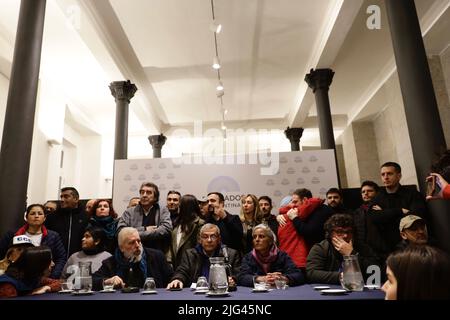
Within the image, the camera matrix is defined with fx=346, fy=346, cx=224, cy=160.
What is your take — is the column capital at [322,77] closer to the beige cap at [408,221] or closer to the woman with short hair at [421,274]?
the beige cap at [408,221]

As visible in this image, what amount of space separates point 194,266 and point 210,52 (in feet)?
16.4

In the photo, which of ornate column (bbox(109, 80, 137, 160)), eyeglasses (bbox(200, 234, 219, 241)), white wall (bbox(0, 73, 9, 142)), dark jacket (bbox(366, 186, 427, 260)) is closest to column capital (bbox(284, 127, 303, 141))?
ornate column (bbox(109, 80, 137, 160))

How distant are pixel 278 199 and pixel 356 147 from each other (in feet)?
15.9

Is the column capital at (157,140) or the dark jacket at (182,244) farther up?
the column capital at (157,140)

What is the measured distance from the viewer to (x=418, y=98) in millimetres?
3914

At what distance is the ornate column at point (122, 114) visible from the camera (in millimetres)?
6906

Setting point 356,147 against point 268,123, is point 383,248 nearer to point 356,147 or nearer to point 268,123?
point 356,147

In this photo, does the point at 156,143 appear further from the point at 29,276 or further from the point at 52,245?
the point at 29,276

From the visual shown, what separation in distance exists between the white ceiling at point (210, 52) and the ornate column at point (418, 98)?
1168mm

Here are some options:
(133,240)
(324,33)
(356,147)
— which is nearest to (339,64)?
(324,33)

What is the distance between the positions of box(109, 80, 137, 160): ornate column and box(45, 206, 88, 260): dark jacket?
2.98 m

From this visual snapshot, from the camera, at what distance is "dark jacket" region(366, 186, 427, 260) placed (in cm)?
319

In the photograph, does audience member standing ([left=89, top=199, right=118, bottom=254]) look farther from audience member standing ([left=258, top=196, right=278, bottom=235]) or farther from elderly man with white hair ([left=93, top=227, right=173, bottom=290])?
audience member standing ([left=258, top=196, right=278, bottom=235])

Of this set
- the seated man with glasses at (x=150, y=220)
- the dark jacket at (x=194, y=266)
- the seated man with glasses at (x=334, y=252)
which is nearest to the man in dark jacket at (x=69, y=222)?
the seated man with glasses at (x=150, y=220)
